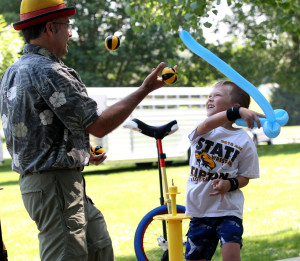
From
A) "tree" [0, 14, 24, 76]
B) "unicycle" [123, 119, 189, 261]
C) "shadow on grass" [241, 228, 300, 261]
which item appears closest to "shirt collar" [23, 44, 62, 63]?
"unicycle" [123, 119, 189, 261]

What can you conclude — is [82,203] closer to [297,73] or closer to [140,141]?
[140,141]

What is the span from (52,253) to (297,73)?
2218cm

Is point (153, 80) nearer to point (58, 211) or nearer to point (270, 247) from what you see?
point (58, 211)

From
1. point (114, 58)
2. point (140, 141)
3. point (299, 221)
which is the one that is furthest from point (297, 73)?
point (299, 221)

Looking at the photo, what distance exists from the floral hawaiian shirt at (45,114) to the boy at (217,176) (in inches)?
37.0

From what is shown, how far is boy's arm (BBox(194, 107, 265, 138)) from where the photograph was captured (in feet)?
8.58

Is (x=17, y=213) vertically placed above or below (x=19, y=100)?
below

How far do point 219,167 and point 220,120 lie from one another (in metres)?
0.39

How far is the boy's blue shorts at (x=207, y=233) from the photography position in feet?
9.93

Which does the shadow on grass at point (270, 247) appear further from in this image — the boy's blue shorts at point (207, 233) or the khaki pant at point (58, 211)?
the khaki pant at point (58, 211)

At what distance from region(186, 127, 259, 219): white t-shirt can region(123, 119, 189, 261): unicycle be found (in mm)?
740

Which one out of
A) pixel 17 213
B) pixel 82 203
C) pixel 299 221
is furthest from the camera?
pixel 17 213

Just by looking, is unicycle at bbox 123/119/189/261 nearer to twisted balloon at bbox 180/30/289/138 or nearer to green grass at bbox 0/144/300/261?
green grass at bbox 0/144/300/261

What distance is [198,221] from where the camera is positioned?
10.3 ft
